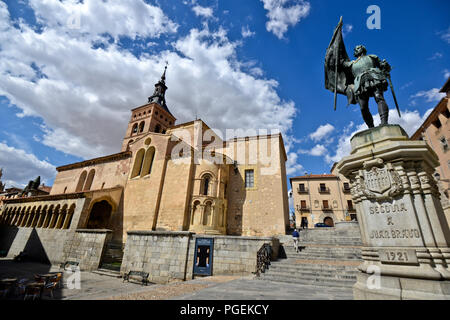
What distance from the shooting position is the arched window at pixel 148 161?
20.6m

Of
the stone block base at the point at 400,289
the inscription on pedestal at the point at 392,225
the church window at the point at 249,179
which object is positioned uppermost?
the church window at the point at 249,179

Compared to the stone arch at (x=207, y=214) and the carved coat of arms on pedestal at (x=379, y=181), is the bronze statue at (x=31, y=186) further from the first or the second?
the carved coat of arms on pedestal at (x=379, y=181)

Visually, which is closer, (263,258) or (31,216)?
(263,258)

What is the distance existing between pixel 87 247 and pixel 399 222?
1743 cm

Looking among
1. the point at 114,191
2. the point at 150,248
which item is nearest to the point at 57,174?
the point at 114,191

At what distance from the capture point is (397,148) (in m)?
2.86

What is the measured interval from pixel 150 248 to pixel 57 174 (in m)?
28.1

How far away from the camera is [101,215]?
20391 mm

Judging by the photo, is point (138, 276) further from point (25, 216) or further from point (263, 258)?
point (25, 216)

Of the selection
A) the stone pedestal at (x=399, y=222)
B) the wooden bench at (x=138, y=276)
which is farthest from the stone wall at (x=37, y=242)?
the stone pedestal at (x=399, y=222)

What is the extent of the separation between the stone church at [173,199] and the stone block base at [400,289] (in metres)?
13.0

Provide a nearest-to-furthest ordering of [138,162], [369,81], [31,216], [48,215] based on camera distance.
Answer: [369,81], [48,215], [31,216], [138,162]

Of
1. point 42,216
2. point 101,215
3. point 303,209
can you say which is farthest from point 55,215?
point 303,209
